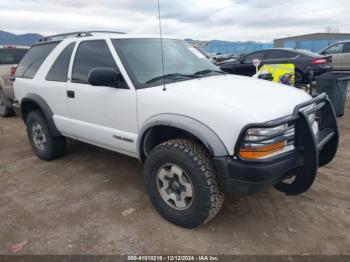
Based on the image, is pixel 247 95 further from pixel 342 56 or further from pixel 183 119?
pixel 342 56

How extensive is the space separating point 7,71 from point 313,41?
38296mm

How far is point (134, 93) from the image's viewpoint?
3053mm

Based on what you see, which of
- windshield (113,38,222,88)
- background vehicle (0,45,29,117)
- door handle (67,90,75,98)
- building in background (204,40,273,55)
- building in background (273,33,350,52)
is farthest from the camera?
building in background (204,40,273,55)

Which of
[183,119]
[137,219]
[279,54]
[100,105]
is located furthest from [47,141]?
[279,54]

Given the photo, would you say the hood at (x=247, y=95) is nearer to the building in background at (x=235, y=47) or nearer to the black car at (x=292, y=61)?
the black car at (x=292, y=61)

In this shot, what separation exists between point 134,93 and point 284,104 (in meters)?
1.42

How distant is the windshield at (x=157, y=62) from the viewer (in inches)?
125

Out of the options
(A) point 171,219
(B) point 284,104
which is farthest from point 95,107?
(B) point 284,104

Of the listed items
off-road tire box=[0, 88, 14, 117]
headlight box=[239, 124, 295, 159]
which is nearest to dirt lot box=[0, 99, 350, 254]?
headlight box=[239, 124, 295, 159]

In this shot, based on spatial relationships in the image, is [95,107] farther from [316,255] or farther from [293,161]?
→ [316,255]

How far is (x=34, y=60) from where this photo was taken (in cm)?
468

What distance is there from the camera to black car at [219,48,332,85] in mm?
10391

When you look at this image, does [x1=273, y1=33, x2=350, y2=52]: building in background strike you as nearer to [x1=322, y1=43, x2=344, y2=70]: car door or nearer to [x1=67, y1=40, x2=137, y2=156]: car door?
[x1=322, y1=43, x2=344, y2=70]: car door

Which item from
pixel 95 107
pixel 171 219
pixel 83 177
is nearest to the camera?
pixel 171 219
